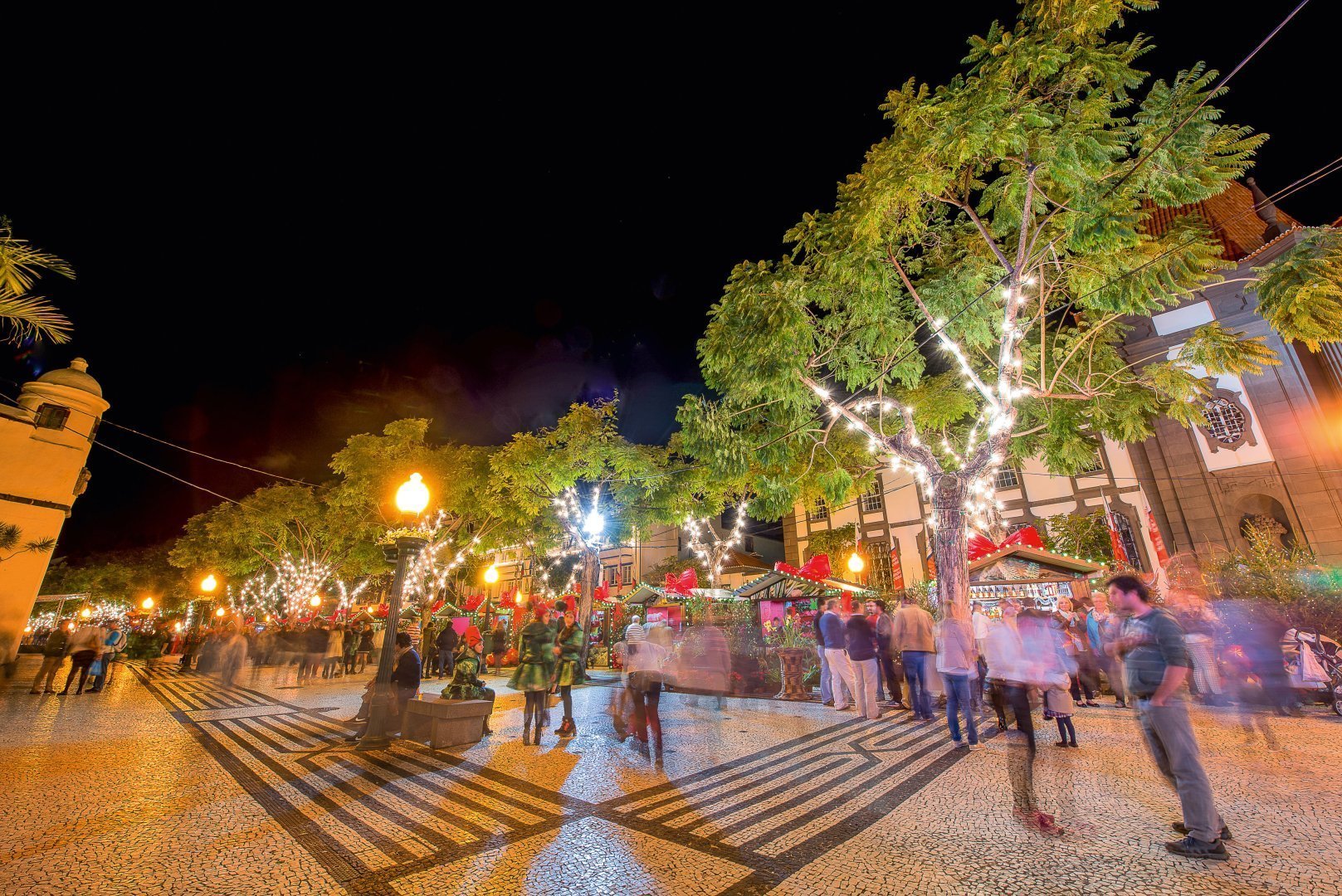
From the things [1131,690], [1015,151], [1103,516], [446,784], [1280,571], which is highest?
[1015,151]

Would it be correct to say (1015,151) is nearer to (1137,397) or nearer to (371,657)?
(1137,397)

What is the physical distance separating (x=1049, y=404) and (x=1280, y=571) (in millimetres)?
4931

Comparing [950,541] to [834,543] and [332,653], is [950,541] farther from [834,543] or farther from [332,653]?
[332,653]

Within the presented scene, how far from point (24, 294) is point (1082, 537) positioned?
85.5 feet

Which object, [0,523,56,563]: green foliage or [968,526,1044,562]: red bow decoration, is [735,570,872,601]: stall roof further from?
[0,523,56,563]: green foliage

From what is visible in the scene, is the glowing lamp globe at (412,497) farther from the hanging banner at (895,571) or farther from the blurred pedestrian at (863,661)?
the hanging banner at (895,571)

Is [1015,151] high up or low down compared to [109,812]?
up

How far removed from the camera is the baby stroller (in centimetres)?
773

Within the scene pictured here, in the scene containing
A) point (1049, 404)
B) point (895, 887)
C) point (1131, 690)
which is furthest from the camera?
point (1049, 404)

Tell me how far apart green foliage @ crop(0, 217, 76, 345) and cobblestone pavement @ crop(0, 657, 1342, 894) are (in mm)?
3782

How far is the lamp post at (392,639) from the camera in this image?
6.77 metres

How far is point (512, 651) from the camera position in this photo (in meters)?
21.6

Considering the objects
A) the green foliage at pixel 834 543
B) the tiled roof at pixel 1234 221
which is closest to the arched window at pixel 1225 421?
the tiled roof at pixel 1234 221

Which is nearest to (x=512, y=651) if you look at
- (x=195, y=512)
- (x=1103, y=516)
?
(x=1103, y=516)
